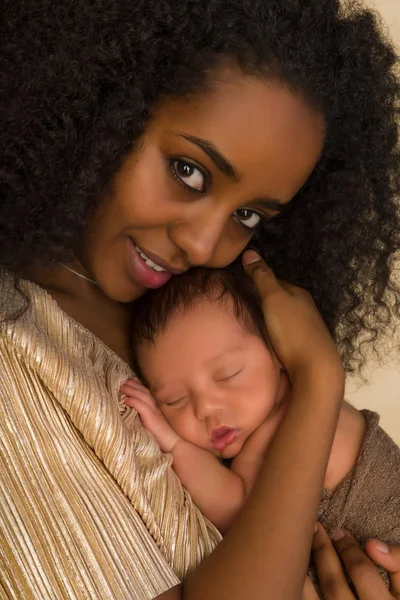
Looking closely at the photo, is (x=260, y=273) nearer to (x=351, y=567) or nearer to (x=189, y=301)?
(x=189, y=301)

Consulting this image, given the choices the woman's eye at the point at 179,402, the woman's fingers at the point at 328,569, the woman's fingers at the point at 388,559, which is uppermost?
the woman's fingers at the point at 388,559

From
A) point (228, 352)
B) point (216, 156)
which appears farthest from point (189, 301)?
point (216, 156)

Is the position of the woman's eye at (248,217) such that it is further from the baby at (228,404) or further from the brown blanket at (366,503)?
the brown blanket at (366,503)

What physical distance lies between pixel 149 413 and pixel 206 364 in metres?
0.17

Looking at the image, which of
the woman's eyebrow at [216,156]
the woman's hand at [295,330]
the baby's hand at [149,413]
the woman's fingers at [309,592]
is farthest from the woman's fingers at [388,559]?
the woman's eyebrow at [216,156]

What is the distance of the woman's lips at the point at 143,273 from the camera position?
1.37 metres

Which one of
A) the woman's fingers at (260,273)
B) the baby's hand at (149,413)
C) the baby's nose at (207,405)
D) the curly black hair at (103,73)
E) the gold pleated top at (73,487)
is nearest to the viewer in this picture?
the gold pleated top at (73,487)

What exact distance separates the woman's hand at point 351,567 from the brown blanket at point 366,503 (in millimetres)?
30

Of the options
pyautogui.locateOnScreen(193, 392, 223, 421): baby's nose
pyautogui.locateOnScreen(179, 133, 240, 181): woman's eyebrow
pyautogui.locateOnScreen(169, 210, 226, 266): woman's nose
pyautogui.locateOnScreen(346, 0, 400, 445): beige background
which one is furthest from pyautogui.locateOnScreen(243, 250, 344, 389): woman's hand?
pyautogui.locateOnScreen(346, 0, 400, 445): beige background

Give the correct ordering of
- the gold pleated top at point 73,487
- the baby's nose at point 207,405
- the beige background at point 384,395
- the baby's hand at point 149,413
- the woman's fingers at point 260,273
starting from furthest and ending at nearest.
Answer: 1. the beige background at point 384,395
2. the woman's fingers at point 260,273
3. the baby's nose at point 207,405
4. the baby's hand at point 149,413
5. the gold pleated top at point 73,487

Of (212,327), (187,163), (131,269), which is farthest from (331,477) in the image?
(187,163)

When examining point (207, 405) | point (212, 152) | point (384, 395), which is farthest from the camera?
point (384, 395)

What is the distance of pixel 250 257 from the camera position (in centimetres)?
165

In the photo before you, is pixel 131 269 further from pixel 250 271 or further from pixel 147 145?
pixel 250 271
